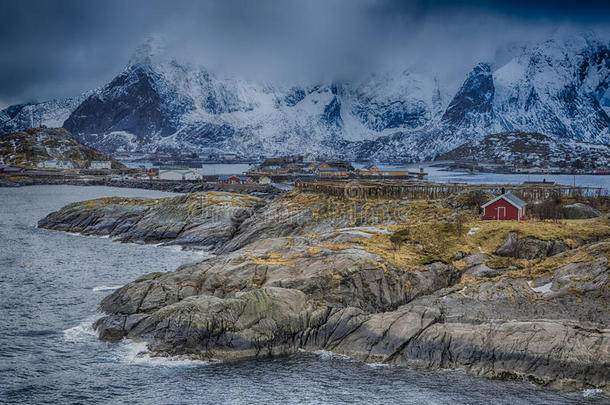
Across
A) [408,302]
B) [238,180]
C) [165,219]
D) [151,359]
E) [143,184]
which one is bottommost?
[151,359]

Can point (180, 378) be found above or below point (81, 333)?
below

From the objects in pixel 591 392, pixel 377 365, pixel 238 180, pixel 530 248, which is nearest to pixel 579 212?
pixel 530 248

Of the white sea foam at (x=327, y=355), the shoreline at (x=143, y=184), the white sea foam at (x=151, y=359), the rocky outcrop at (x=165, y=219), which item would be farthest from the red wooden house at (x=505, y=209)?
the shoreline at (x=143, y=184)

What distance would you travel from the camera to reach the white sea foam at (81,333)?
31656 millimetres

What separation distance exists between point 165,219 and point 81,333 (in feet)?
131

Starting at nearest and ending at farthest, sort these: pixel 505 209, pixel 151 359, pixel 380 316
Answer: pixel 151 359 → pixel 380 316 → pixel 505 209

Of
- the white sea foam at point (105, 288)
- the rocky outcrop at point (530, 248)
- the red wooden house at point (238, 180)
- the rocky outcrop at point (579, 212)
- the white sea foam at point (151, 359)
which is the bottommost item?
the white sea foam at point (151, 359)

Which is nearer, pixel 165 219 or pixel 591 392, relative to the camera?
pixel 591 392

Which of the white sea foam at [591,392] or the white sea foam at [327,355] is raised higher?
the white sea foam at [327,355]

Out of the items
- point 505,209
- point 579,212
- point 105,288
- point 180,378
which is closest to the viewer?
point 180,378

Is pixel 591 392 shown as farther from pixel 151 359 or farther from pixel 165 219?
pixel 165 219

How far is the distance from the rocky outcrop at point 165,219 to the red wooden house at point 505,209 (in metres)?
31.6

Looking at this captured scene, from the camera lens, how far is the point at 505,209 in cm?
5053

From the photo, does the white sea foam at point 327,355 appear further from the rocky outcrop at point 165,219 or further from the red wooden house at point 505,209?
the rocky outcrop at point 165,219
